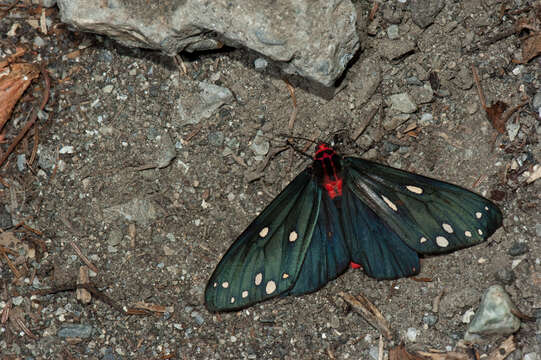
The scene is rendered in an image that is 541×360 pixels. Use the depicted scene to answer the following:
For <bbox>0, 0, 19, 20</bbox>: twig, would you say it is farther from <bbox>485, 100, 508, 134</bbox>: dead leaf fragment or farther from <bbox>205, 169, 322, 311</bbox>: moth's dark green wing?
<bbox>485, 100, 508, 134</bbox>: dead leaf fragment

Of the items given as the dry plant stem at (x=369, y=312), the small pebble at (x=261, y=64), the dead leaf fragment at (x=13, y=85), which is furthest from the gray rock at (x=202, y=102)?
the dry plant stem at (x=369, y=312)

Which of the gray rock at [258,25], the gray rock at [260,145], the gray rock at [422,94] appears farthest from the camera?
the gray rock at [260,145]

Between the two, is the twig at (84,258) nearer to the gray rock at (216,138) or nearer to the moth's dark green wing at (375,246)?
the gray rock at (216,138)

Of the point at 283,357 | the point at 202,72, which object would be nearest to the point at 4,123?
the point at 202,72

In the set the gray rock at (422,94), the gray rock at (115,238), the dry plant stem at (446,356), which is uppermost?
the gray rock at (422,94)

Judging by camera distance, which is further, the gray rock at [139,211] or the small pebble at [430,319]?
the gray rock at [139,211]

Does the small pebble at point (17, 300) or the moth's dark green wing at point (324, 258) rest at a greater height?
the moth's dark green wing at point (324, 258)

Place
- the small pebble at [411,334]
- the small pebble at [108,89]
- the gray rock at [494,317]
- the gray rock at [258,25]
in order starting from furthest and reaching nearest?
1. the small pebble at [108,89]
2. the small pebble at [411,334]
3. the gray rock at [258,25]
4. the gray rock at [494,317]
